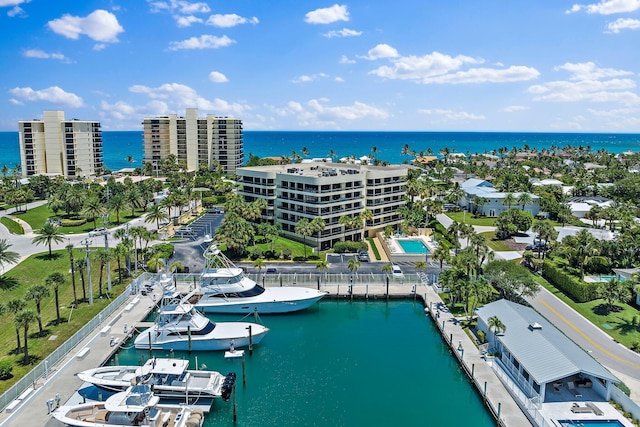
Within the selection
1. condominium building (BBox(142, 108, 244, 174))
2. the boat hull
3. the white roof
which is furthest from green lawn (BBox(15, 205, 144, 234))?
the white roof

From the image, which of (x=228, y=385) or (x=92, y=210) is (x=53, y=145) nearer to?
(x=92, y=210)

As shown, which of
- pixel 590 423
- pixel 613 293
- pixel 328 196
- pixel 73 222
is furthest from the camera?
pixel 73 222

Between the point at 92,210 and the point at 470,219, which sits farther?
the point at 470,219

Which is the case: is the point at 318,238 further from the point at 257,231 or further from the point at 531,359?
the point at 531,359

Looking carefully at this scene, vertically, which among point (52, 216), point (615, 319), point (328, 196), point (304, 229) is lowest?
point (615, 319)

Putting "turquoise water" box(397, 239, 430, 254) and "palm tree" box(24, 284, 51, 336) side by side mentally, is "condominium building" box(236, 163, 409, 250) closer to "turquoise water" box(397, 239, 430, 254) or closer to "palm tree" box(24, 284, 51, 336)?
"turquoise water" box(397, 239, 430, 254)

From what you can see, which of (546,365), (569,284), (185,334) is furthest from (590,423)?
(185,334)

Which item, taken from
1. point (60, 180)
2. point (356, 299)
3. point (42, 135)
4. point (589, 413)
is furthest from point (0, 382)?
point (42, 135)
